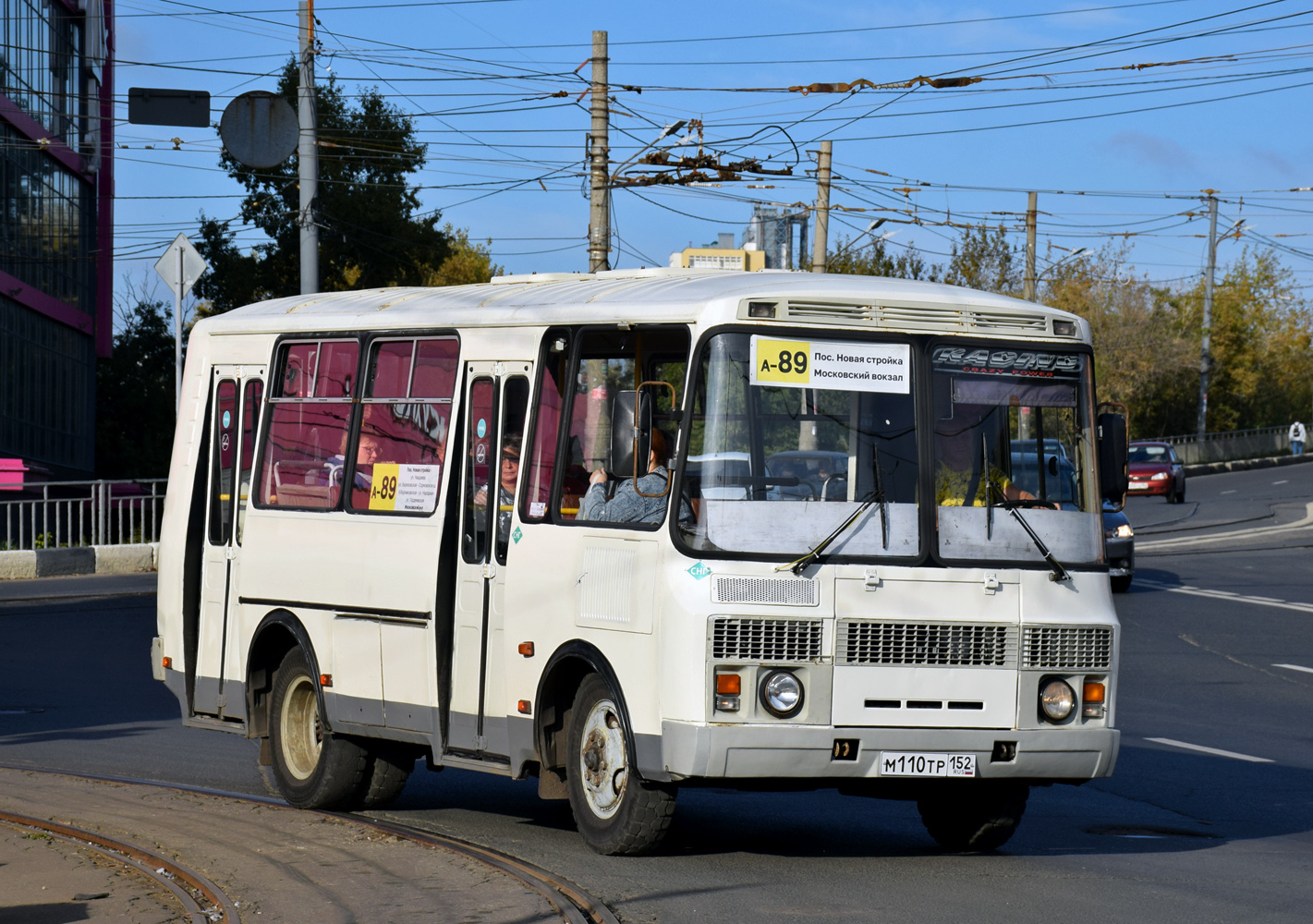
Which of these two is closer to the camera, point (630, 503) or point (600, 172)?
point (630, 503)

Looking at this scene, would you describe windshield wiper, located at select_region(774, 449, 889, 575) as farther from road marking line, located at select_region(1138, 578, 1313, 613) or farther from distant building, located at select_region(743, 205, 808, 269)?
distant building, located at select_region(743, 205, 808, 269)

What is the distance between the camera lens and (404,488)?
1026 centimetres

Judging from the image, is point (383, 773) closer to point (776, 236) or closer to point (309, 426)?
point (309, 426)

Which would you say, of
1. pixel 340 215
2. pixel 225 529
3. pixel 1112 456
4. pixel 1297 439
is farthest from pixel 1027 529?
pixel 1297 439

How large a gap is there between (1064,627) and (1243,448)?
Result: 226ft

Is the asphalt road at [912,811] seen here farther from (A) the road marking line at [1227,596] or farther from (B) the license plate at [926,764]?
(A) the road marking line at [1227,596]

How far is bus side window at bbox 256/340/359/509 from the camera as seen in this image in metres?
10.9

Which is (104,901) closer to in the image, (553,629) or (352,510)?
(553,629)

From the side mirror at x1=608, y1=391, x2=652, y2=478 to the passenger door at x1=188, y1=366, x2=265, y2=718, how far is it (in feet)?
12.0

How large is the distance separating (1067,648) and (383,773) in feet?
13.4

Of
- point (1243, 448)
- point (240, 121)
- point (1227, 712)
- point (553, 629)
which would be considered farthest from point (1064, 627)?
point (1243, 448)

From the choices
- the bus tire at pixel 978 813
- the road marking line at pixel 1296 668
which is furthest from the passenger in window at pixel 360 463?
the road marking line at pixel 1296 668

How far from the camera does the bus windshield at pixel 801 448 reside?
329 inches

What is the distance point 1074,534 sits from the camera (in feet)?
29.3
